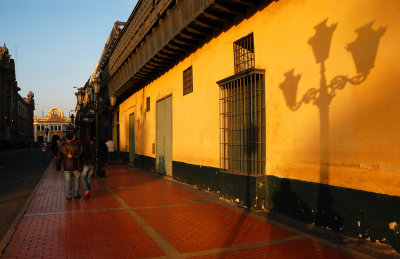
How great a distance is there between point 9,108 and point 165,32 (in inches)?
2675

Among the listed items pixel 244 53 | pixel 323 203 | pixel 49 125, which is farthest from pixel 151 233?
pixel 49 125

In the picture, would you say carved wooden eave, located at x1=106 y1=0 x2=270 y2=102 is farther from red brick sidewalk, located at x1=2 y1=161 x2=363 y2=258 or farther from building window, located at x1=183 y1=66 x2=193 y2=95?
A: red brick sidewalk, located at x1=2 y1=161 x2=363 y2=258

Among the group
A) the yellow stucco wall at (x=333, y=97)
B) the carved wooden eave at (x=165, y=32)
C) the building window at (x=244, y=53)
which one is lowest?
the yellow stucco wall at (x=333, y=97)

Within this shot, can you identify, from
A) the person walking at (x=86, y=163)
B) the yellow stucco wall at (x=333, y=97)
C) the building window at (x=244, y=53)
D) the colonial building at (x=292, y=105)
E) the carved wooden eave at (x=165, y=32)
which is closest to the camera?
the yellow stucco wall at (x=333, y=97)

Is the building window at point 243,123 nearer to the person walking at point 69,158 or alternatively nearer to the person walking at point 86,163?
the person walking at point 86,163

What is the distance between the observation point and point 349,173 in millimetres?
5211

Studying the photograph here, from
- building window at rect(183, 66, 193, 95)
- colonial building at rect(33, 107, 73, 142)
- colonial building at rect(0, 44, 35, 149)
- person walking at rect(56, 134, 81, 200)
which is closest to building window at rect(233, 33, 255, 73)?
building window at rect(183, 66, 193, 95)

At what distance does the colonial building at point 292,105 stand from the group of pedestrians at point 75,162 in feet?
11.5

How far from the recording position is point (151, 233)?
561cm

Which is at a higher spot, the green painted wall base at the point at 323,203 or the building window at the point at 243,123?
the building window at the point at 243,123

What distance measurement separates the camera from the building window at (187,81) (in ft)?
37.8

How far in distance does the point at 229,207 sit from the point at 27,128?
10294cm

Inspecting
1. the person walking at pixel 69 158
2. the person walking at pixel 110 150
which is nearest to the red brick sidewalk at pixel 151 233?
the person walking at pixel 69 158

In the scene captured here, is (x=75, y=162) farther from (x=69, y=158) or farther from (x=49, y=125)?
(x=49, y=125)
